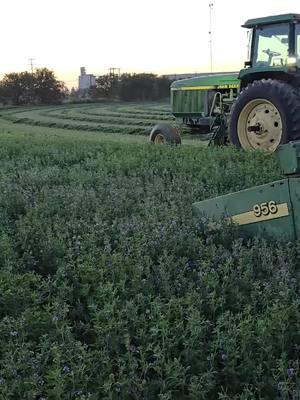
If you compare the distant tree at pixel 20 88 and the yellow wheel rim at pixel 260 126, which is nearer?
the yellow wheel rim at pixel 260 126

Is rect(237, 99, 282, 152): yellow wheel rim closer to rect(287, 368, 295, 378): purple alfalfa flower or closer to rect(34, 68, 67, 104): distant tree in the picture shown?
rect(287, 368, 295, 378): purple alfalfa flower

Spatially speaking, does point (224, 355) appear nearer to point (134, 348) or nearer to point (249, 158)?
point (134, 348)

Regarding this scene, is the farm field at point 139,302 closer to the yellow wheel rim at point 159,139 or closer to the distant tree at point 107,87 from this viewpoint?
the yellow wheel rim at point 159,139

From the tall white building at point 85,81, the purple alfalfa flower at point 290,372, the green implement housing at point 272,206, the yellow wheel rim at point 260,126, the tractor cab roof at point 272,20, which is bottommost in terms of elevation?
the purple alfalfa flower at point 290,372

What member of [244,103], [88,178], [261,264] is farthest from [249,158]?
[261,264]

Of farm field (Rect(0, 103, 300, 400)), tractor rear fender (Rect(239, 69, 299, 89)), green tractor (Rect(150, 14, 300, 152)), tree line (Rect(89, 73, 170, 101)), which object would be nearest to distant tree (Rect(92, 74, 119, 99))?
tree line (Rect(89, 73, 170, 101))

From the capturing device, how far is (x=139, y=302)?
3.53 metres

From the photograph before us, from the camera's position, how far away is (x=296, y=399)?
8.50 ft

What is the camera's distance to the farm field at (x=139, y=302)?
2.79m

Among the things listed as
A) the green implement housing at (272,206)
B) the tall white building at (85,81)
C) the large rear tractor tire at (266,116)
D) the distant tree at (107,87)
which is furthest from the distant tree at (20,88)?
the green implement housing at (272,206)

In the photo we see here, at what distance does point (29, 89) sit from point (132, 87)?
11117 mm

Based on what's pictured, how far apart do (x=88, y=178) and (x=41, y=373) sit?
4.40 m

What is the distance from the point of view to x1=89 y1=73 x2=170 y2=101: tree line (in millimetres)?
61375

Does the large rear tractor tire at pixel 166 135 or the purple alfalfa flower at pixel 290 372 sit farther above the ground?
the large rear tractor tire at pixel 166 135
